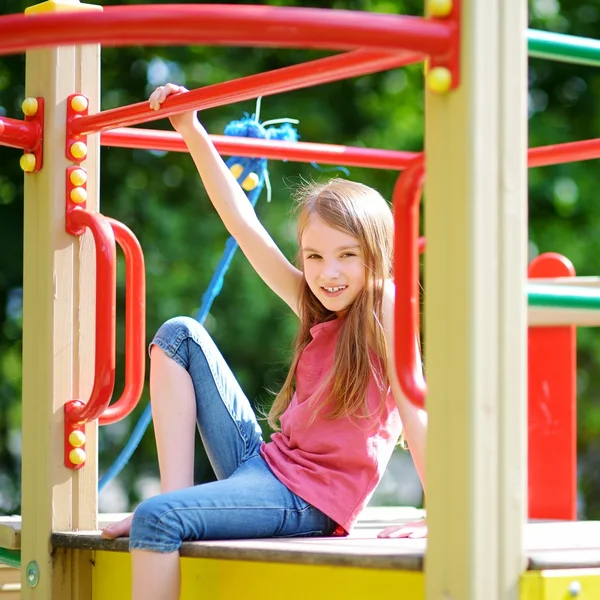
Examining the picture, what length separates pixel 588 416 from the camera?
7.79 meters

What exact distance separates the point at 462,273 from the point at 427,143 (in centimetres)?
19

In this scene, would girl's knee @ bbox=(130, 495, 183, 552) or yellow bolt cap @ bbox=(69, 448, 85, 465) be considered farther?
yellow bolt cap @ bbox=(69, 448, 85, 465)

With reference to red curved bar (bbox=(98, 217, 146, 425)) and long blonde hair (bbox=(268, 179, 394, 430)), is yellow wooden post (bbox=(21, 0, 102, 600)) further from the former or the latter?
long blonde hair (bbox=(268, 179, 394, 430))

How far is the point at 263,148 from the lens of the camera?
8.92 feet

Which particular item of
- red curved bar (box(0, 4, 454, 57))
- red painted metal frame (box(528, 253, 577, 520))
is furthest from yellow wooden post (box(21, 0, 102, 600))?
red painted metal frame (box(528, 253, 577, 520))

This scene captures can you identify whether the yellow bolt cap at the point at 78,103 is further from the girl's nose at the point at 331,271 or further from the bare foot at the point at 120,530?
the bare foot at the point at 120,530

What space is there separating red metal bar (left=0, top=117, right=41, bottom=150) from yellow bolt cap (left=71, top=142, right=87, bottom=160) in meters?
0.07

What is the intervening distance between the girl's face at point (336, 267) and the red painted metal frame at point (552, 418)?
2.98ft

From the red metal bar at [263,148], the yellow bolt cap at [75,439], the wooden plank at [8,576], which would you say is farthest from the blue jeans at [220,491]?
the wooden plank at [8,576]

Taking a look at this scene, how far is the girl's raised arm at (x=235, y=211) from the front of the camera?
239cm

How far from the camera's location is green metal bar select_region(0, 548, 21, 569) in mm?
2369

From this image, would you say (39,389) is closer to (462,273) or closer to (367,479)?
(367,479)

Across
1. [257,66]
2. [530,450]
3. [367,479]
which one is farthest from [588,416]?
[367,479]

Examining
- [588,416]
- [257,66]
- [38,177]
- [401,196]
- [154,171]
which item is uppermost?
[257,66]
